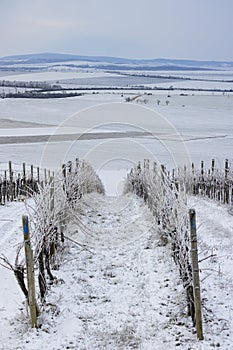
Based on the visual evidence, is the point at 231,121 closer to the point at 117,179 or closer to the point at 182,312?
the point at 117,179

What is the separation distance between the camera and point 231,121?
50938mm

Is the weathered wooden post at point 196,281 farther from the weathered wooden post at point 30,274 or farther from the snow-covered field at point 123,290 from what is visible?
the weathered wooden post at point 30,274

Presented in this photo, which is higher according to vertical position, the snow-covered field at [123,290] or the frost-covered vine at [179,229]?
the frost-covered vine at [179,229]

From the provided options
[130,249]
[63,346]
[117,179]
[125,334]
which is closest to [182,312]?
[125,334]

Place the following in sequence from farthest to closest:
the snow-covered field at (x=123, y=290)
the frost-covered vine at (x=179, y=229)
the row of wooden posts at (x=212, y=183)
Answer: the row of wooden posts at (x=212, y=183)
the frost-covered vine at (x=179, y=229)
the snow-covered field at (x=123, y=290)

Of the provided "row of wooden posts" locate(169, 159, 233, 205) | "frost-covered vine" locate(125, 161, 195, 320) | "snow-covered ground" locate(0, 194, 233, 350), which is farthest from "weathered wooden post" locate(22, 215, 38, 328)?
"row of wooden posts" locate(169, 159, 233, 205)

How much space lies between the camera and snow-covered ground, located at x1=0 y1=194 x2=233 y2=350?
496 centimetres

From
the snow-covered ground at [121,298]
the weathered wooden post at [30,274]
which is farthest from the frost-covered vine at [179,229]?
the weathered wooden post at [30,274]

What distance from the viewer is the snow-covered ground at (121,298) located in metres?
4.96

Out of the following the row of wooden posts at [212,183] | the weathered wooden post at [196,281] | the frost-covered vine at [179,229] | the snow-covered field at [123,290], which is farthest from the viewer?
the row of wooden posts at [212,183]

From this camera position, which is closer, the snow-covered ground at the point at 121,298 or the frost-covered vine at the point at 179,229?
the snow-covered ground at the point at 121,298

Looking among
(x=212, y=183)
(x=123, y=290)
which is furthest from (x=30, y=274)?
(x=212, y=183)

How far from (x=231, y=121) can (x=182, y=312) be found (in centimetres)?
4731

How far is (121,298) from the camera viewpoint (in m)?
6.05
